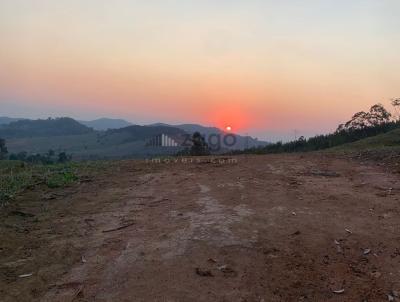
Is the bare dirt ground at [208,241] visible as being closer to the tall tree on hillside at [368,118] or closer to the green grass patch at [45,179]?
the green grass patch at [45,179]

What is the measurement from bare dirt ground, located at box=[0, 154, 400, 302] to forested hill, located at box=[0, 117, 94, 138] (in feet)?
339

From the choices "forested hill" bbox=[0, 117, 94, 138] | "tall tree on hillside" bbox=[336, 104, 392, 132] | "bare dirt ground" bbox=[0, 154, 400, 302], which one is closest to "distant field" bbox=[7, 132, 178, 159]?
"forested hill" bbox=[0, 117, 94, 138]

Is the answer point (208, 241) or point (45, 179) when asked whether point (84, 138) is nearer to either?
point (45, 179)

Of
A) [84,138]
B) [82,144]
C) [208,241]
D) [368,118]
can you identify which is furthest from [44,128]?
[208,241]

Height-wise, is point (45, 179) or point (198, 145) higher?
point (198, 145)

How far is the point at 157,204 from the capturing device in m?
6.61

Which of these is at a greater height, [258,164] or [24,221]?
[258,164]

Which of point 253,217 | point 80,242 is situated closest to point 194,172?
point 253,217

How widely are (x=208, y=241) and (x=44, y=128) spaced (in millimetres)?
118199

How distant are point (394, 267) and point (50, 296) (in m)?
3.14

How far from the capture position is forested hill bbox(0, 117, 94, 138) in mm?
108250

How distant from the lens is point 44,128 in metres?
116

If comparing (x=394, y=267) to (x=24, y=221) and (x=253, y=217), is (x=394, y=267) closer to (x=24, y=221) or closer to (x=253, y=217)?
(x=253, y=217)

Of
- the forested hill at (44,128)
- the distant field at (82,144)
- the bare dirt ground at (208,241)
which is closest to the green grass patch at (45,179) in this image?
the bare dirt ground at (208,241)
